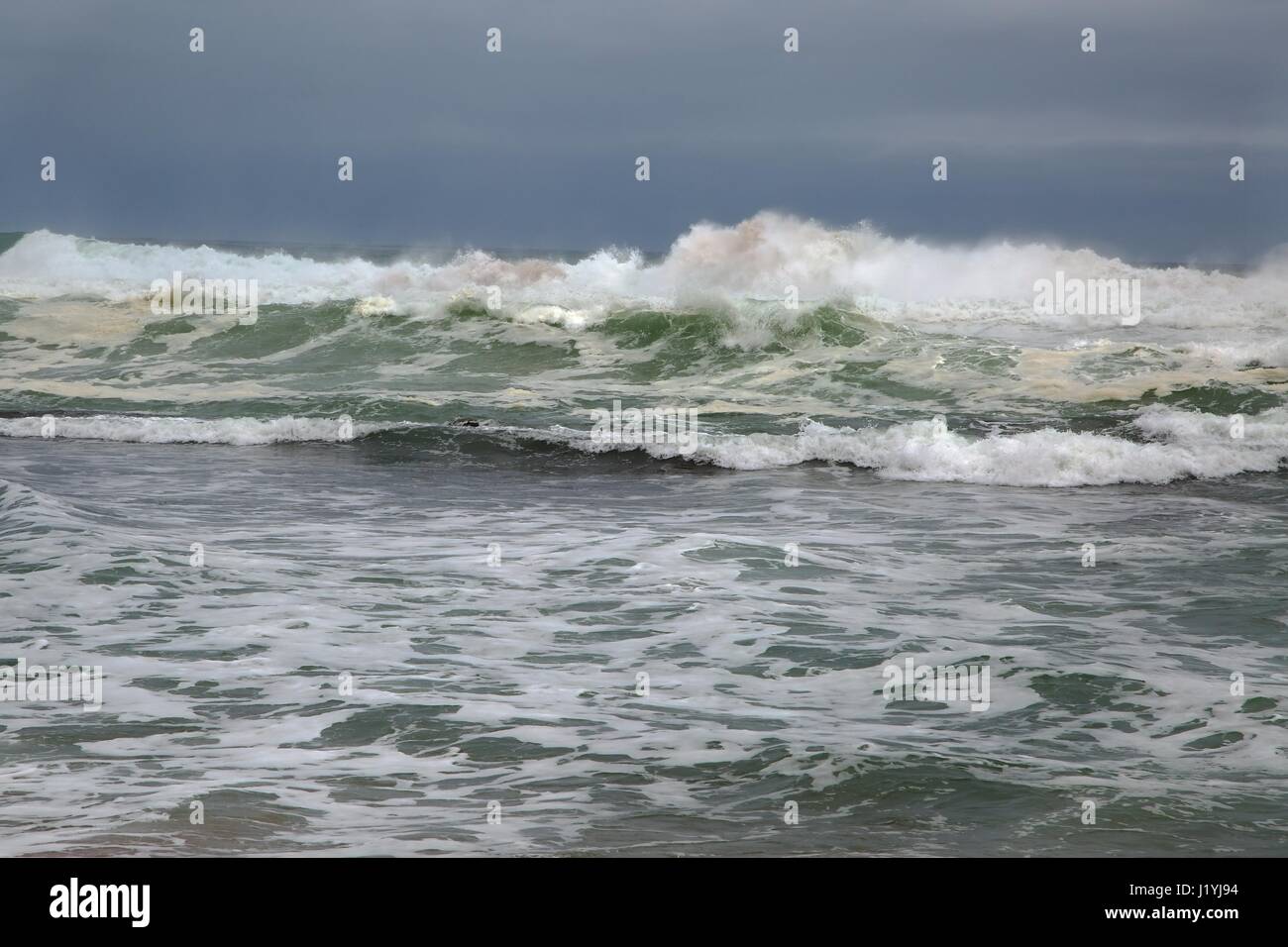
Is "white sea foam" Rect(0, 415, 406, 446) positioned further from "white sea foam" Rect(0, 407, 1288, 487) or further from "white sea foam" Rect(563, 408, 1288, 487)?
"white sea foam" Rect(563, 408, 1288, 487)


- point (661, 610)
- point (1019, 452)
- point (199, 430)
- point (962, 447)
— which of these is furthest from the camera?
point (199, 430)

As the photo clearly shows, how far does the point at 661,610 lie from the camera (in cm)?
806

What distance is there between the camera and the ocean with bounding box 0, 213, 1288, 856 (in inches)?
190

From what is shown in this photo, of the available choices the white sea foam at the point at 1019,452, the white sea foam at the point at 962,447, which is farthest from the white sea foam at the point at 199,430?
the white sea foam at the point at 1019,452

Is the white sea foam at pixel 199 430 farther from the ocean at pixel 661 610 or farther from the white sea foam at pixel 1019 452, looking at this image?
the white sea foam at pixel 1019 452

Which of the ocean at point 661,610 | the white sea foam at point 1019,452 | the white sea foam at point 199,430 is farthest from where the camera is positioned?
the white sea foam at point 199,430

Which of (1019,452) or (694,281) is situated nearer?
Answer: (1019,452)

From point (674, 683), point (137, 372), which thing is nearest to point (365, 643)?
point (674, 683)

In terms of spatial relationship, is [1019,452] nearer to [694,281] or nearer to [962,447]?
[962,447]

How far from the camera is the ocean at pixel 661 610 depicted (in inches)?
190

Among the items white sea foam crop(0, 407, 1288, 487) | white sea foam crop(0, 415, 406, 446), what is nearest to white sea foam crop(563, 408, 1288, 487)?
white sea foam crop(0, 407, 1288, 487)

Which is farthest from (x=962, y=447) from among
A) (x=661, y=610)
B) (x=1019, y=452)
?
(x=661, y=610)
